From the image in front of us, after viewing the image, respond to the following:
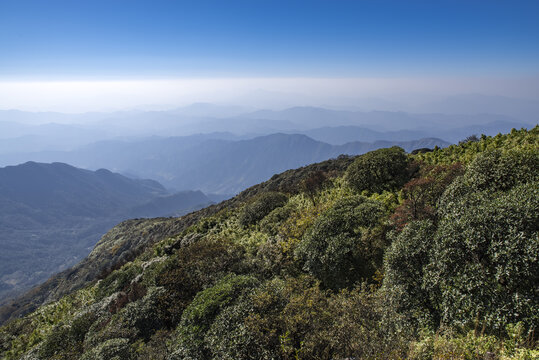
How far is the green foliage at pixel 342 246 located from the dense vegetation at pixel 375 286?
5 cm

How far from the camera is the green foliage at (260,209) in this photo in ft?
70.8

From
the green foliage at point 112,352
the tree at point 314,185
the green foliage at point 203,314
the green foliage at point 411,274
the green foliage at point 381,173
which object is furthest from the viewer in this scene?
the tree at point 314,185

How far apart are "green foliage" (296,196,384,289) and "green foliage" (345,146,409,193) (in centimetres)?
484

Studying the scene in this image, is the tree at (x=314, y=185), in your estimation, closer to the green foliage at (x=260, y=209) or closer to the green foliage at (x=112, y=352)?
the green foliage at (x=260, y=209)

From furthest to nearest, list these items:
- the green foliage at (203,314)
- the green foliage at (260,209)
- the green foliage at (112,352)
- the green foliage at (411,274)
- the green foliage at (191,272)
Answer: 1. the green foliage at (260,209)
2. the green foliage at (191,272)
3. the green foliage at (112,352)
4. the green foliage at (203,314)
5. the green foliage at (411,274)

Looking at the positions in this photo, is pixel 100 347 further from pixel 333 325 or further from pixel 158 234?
pixel 158 234

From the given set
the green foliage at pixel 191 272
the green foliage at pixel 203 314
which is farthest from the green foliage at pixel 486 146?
the green foliage at pixel 191 272

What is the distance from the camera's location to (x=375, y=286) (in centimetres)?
998

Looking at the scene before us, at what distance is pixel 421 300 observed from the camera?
746 centimetres

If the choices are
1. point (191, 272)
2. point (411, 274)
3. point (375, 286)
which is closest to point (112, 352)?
point (191, 272)

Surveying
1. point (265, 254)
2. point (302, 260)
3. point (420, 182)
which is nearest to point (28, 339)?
point (265, 254)

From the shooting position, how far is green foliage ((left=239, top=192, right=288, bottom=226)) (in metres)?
21.6

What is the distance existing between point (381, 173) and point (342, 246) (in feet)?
26.7

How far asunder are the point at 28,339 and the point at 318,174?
983 inches
